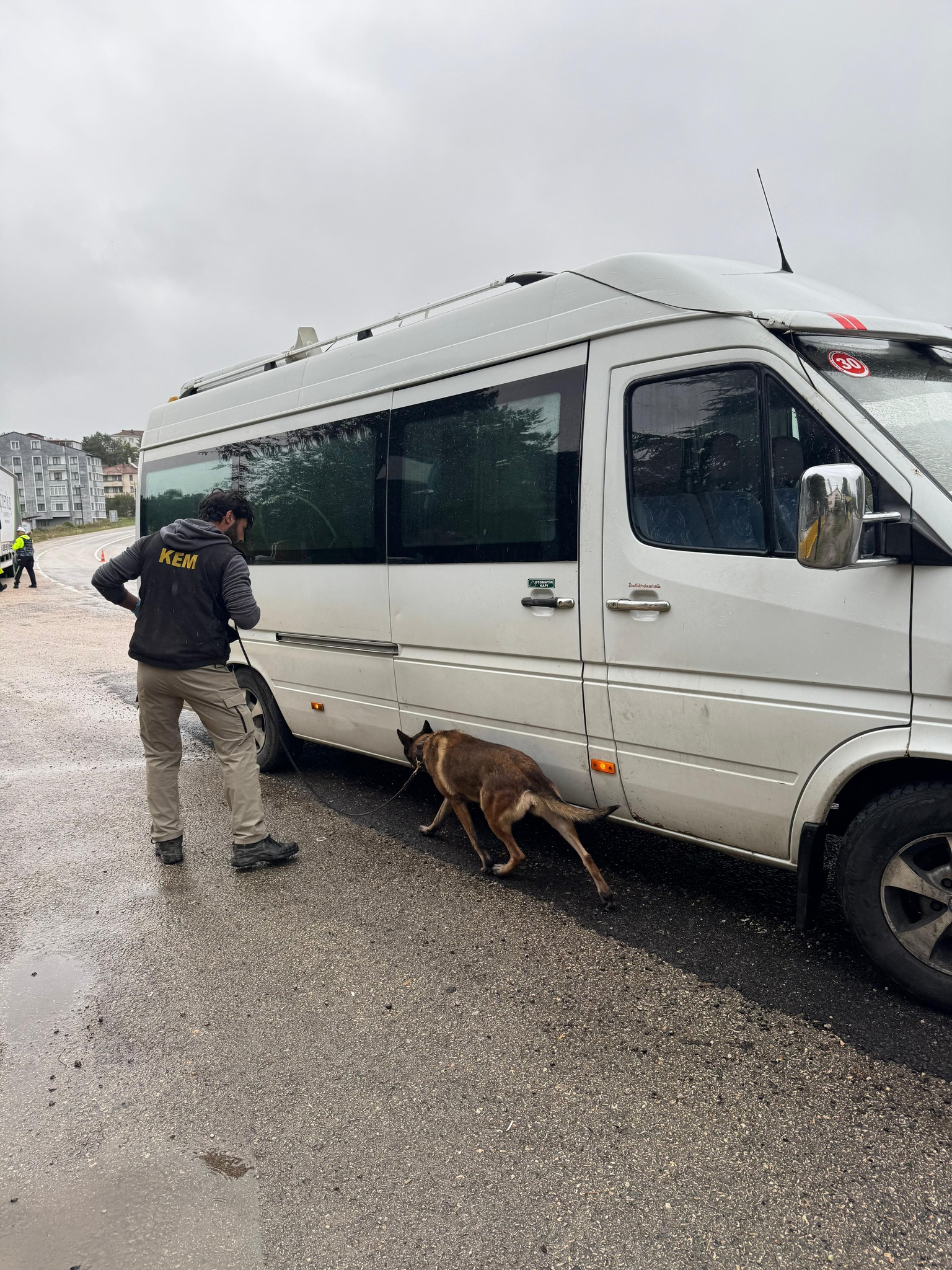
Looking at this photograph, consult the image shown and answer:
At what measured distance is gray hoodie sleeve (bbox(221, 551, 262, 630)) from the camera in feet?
15.0

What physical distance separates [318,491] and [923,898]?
157 inches

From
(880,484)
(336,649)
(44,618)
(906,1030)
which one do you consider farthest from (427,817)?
(44,618)

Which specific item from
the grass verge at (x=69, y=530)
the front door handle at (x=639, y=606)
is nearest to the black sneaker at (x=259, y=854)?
the front door handle at (x=639, y=606)

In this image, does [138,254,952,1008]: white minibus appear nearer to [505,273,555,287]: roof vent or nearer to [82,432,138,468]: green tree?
[505,273,555,287]: roof vent

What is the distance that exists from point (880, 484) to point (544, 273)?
7.26 feet

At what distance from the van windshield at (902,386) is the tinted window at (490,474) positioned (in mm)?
1095

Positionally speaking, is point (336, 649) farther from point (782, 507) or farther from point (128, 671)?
point (128, 671)

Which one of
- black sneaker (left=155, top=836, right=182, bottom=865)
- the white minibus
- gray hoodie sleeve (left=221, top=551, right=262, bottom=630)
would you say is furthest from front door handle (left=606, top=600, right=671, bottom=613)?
black sneaker (left=155, top=836, right=182, bottom=865)

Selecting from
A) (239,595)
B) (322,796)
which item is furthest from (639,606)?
(322,796)

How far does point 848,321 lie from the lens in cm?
333

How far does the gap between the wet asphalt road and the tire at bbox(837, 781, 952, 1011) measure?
0.18m

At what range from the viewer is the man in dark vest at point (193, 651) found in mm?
4594

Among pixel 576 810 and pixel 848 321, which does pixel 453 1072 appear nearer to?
pixel 576 810

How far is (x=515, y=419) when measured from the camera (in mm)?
4195
